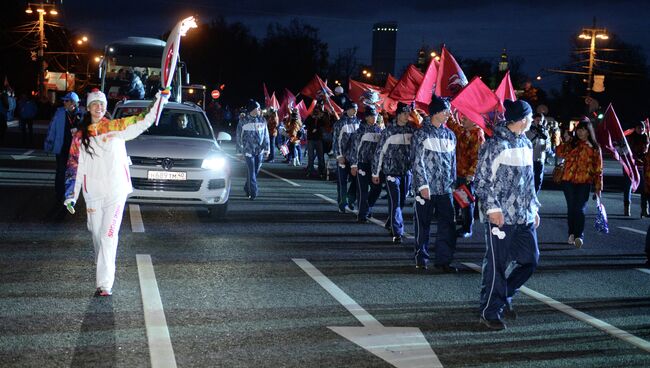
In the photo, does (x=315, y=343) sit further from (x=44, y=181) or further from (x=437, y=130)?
(x=44, y=181)

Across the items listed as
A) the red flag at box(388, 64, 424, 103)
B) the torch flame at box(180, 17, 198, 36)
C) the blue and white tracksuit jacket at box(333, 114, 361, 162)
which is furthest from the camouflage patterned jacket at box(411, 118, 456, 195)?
the red flag at box(388, 64, 424, 103)

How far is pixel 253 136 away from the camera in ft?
59.6

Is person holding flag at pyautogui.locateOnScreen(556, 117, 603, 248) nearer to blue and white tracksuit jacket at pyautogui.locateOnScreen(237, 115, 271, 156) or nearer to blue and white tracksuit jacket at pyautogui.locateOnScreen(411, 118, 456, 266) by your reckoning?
blue and white tracksuit jacket at pyautogui.locateOnScreen(411, 118, 456, 266)

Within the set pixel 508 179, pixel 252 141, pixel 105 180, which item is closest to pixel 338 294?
pixel 508 179

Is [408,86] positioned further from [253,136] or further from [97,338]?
[97,338]

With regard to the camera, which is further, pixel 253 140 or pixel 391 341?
pixel 253 140

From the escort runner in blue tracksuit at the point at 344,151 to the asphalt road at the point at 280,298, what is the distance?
184cm

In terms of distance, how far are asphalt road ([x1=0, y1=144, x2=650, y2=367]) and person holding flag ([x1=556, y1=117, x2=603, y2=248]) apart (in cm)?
39

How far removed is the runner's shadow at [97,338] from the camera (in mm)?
6125

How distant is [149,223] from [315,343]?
7240 millimetres

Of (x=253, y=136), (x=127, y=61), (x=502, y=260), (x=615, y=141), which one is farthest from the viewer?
(x=127, y=61)

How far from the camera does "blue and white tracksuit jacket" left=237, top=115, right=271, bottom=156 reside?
18172 millimetres

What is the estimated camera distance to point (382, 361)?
6.35m

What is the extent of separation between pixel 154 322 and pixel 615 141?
33.3 feet
